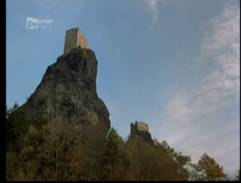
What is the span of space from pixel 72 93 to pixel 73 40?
26.9ft

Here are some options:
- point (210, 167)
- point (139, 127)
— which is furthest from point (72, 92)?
point (210, 167)

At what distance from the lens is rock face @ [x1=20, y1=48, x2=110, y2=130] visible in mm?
28672

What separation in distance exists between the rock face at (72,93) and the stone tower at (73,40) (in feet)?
3.96

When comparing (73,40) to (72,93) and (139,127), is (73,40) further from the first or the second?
(139,127)

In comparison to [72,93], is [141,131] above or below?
below

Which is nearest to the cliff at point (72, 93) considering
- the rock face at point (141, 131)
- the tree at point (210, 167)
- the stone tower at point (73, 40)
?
the stone tower at point (73, 40)

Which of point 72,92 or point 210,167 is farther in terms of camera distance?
point 72,92

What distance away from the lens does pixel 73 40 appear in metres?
37.0

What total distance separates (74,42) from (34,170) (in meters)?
24.8

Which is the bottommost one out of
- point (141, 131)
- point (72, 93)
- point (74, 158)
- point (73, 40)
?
point (74, 158)

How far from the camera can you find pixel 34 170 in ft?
44.0

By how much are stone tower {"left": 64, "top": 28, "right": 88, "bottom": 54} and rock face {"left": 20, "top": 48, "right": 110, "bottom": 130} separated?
1.21 meters

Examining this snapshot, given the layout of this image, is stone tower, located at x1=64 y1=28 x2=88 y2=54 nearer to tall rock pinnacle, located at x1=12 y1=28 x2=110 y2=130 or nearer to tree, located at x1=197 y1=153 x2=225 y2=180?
tall rock pinnacle, located at x1=12 y1=28 x2=110 y2=130
